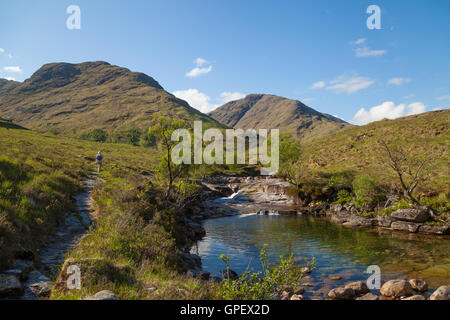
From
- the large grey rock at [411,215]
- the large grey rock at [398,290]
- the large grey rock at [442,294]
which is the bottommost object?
the large grey rock at [398,290]

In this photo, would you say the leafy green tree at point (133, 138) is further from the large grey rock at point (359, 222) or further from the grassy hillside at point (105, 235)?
the large grey rock at point (359, 222)

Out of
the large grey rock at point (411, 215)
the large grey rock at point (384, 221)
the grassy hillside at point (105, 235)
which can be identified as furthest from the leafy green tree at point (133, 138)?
the large grey rock at point (411, 215)

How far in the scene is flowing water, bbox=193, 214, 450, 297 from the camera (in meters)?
17.3

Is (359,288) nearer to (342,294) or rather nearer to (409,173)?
(342,294)

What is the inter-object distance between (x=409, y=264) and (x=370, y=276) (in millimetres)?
4402

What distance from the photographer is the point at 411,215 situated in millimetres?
28875

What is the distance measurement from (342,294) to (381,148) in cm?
6352

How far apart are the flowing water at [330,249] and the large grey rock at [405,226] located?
1.61m

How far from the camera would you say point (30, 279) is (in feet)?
28.3

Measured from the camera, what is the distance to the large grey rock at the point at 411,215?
93.2ft

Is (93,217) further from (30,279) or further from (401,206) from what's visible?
(401,206)

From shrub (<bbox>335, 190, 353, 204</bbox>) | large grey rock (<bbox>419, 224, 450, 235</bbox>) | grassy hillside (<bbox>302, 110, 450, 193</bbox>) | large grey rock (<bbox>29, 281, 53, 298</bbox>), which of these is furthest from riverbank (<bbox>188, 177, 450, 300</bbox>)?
grassy hillside (<bbox>302, 110, 450, 193</bbox>)
